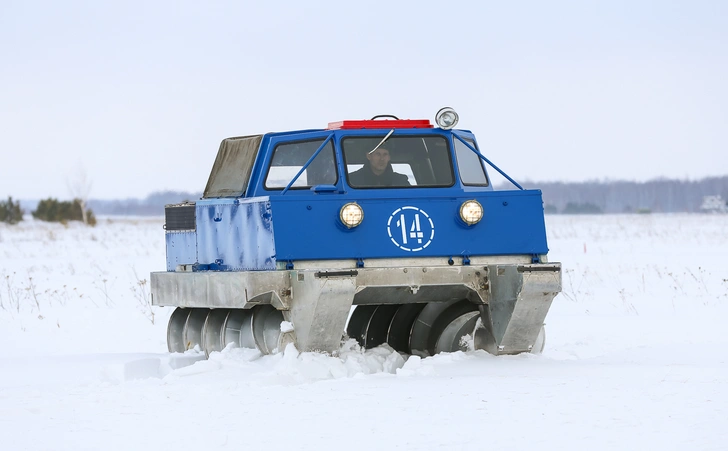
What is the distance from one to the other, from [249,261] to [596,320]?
20.1 ft

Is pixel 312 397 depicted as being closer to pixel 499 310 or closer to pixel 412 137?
pixel 499 310

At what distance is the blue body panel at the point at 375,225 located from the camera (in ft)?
31.7

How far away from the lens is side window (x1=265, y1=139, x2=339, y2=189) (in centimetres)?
1052

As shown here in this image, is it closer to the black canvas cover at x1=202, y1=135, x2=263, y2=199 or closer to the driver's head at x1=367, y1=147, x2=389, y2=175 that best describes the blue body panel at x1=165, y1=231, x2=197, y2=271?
the black canvas cover at x1=202, y1=135, x2=263, y2=199

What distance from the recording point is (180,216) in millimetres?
11945

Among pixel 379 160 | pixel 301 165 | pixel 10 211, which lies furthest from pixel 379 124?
pixel 10 211

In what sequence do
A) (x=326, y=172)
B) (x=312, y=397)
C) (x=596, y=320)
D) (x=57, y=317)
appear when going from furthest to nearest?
(x=57, y=317), (x=596, y=320), (x=326, y=172), (x=312, y=397)

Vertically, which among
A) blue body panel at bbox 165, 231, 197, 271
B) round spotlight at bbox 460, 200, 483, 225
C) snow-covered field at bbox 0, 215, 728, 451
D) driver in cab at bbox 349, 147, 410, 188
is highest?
driver in cab at bbox 349, 147, 410, 188

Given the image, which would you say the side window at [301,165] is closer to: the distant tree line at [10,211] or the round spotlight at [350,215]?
the round spotlight at [350,215]

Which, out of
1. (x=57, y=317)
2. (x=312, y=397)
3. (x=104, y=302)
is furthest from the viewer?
(x=104, y=302)

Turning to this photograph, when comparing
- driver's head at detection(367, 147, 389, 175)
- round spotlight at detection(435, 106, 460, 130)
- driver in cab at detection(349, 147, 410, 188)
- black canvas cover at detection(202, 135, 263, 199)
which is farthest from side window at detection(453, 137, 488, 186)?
black canvas cover at detection(202, 135, 263, 199)

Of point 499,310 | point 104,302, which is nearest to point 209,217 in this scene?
point 499,310

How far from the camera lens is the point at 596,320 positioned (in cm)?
1488

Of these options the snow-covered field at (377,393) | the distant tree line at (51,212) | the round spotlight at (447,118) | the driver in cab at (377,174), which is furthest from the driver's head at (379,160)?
the distant tree line at (51,212)
